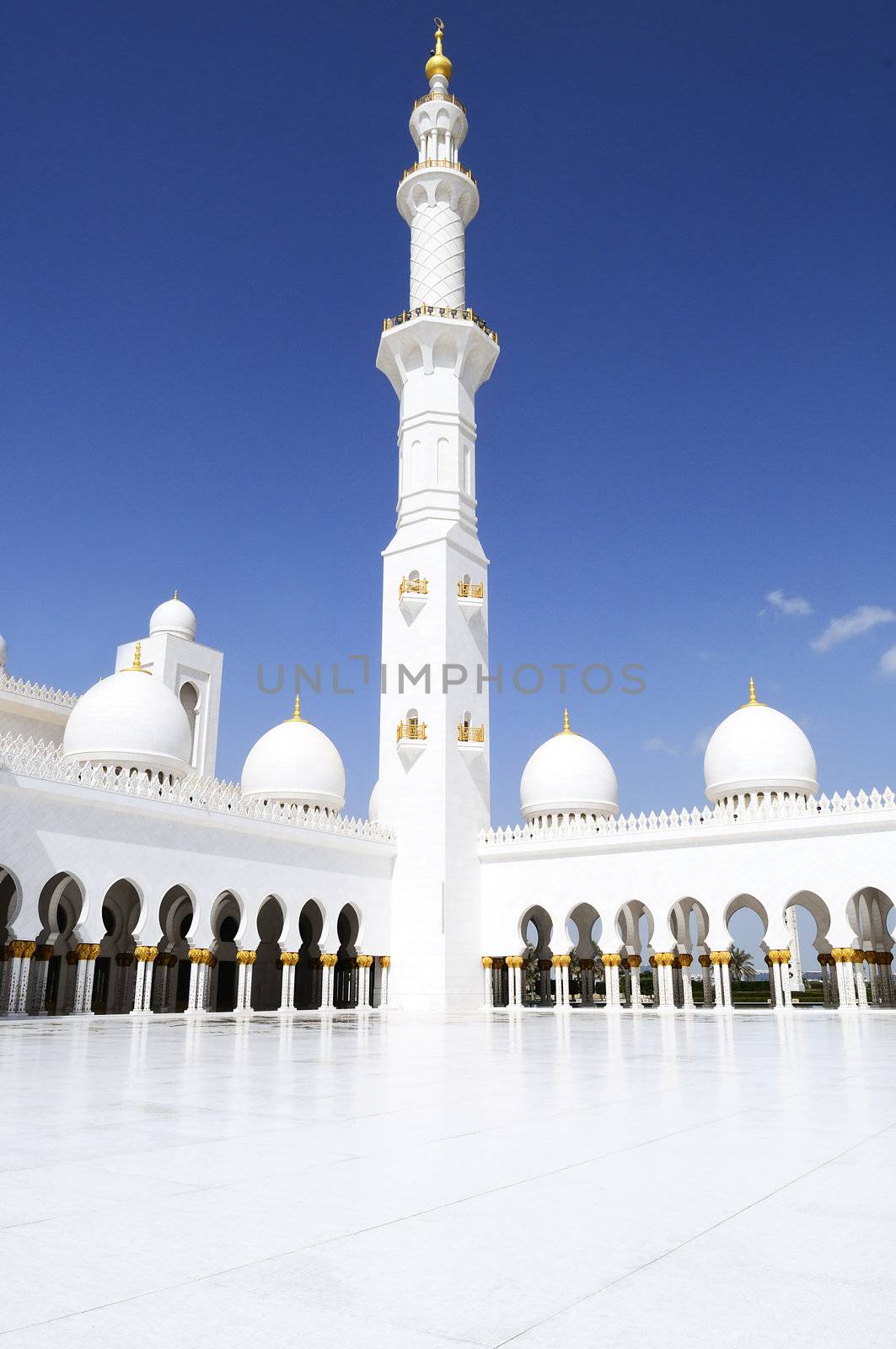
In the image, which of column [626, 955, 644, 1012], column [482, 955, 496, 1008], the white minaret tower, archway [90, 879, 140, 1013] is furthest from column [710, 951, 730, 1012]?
archway [90, 879, 140, 1013]

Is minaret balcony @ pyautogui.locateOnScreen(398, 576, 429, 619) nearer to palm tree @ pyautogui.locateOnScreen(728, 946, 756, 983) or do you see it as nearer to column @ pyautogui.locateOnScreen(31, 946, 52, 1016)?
column @ pyautogui.locateOnScreen(31, 946, 52, 1016)

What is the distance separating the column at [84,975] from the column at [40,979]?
75cm

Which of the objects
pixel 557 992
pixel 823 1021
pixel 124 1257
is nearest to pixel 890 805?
pixel 823 1021

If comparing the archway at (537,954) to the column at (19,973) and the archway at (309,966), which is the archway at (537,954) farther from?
the column at (19,973)

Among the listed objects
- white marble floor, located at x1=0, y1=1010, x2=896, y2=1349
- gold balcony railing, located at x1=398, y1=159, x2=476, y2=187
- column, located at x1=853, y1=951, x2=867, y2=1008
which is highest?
gold balcony railing, located at x1=398, y1=159, x2=476, y2=187

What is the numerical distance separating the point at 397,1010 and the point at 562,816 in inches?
258

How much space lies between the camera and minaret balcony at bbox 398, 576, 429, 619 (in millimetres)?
25281

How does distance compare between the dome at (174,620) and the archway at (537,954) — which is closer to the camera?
the archway at (537,954)

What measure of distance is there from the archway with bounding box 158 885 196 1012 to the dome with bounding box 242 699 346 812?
3.17 m

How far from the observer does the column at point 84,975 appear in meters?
18.4

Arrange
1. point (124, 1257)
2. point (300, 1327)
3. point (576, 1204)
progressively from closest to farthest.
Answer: point (300, 1327)
point (124, 1257)
point (576, 1204)

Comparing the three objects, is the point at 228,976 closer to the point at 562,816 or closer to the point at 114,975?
the point at 114,975

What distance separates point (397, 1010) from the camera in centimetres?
2355

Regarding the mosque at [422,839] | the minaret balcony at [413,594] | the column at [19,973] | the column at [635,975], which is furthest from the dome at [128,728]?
the column at [635,975]
